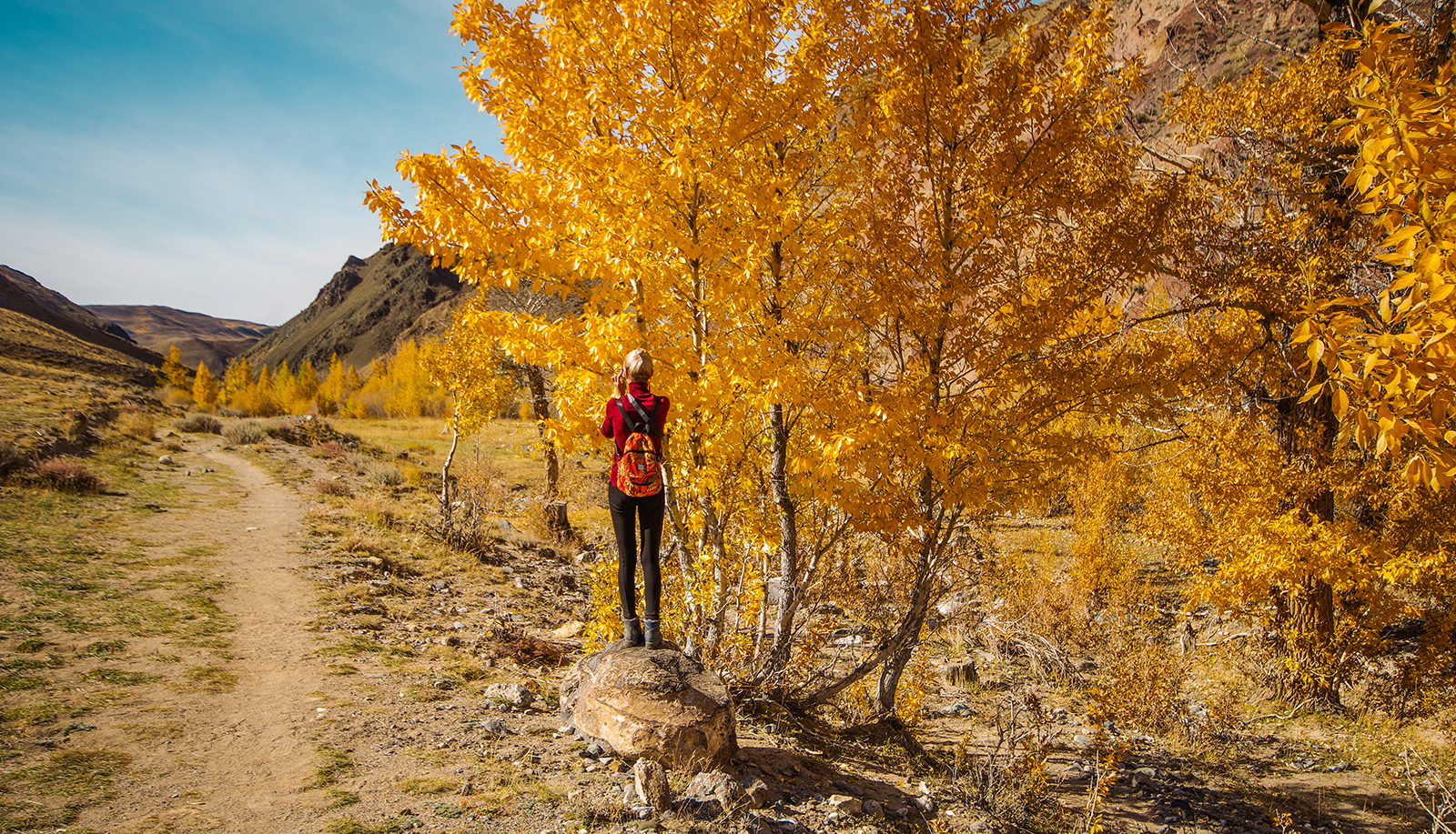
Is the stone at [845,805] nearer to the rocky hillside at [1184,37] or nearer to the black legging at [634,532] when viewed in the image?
the black legging at [634,532]

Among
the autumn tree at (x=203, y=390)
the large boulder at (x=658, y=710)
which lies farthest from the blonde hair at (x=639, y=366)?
the autumn tree at (x=203, y=390)

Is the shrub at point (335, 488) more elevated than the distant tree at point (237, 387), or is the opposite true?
the distant tree at point (237, 387)

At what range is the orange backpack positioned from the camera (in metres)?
4.31

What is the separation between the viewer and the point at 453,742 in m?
4.89

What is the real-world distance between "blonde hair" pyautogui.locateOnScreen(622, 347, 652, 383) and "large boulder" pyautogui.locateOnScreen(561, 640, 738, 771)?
2216 mm

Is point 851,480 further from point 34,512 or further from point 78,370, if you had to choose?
point 78,370

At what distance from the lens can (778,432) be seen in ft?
17.5

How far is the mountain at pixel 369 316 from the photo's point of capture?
133875 millimetres

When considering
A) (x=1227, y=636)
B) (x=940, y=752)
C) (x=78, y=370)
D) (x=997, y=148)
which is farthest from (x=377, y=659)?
(x=78, y=370)

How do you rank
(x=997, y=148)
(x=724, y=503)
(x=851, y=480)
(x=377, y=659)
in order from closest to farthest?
(x=851, y=480) → (x=724, y=503) → (x=997, y=148) → (x=377, y=659)

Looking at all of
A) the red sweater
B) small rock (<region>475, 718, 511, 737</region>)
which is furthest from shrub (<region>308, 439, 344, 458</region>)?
the red sweater

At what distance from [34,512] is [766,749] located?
13021 millimetres

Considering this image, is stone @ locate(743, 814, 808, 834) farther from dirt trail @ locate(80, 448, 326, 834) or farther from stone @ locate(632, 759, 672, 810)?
Answer: dirt trail @ locate(80, 448, 326, 834)

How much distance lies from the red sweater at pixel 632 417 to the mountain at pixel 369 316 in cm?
12258
